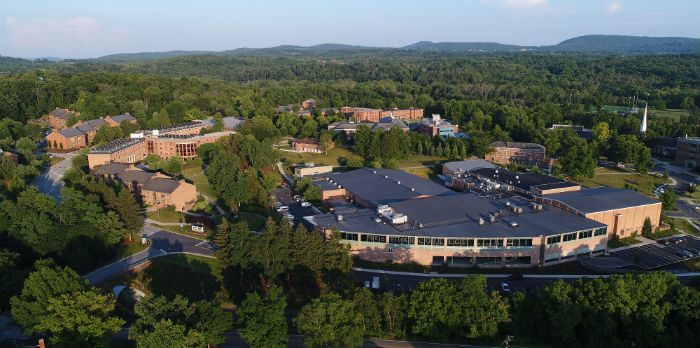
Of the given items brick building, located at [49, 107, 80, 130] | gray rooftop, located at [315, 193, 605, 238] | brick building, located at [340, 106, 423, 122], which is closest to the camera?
gray rooftop, located at [315, 193, 605, 238]

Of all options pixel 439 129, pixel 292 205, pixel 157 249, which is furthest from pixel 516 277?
pixel 439 129

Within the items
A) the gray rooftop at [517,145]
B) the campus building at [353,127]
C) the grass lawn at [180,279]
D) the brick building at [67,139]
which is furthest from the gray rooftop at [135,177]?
the gray rooftop at [517,145]

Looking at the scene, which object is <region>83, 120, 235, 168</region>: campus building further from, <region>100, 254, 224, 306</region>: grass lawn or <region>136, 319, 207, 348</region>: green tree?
<region>136, 319, 207, 348</region>: green tree

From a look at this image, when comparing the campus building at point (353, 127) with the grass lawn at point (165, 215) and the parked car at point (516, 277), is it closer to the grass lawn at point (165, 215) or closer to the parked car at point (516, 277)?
the grass lawn at point (165, 215)

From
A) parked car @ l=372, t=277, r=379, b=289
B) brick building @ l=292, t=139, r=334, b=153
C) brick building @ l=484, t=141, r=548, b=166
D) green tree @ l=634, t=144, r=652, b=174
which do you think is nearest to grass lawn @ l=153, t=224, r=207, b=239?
parked car @ l=372, t=277, r=379, b=289

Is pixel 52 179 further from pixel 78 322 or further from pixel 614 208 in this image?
pixel 614 208
